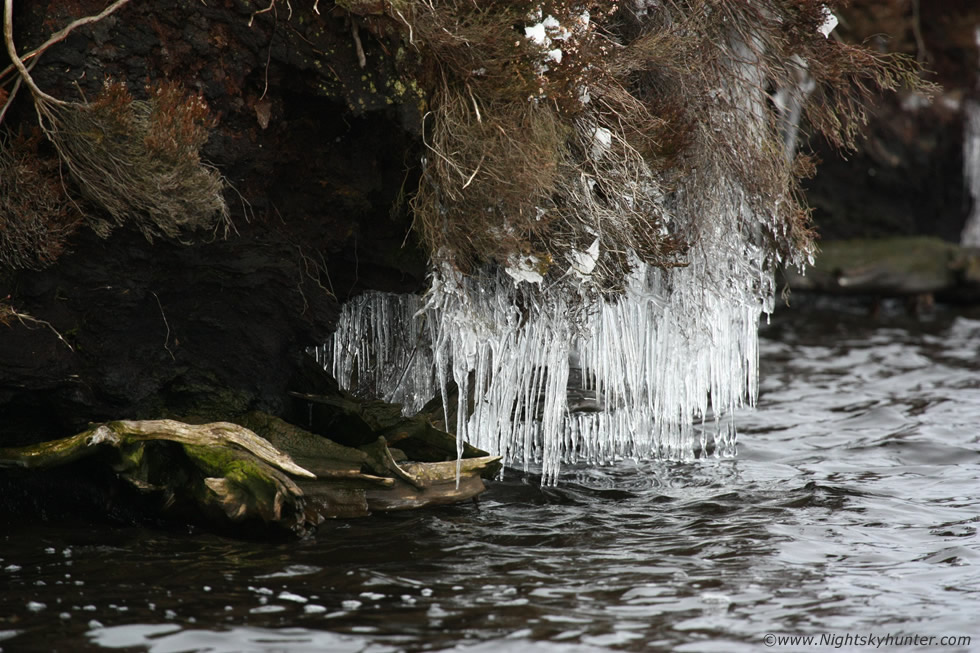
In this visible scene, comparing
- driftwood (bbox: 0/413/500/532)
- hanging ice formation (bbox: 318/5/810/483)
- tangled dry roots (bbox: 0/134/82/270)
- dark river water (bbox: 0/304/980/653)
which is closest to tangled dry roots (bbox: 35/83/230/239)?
tangled dry roots (bbox: 0/134/82/270)

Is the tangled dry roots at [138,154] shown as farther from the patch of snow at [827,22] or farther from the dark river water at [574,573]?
the patch of snow at [827,22]

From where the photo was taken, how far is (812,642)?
4684mm

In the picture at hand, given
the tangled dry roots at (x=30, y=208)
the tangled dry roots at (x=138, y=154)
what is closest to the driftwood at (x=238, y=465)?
the tangled dry roots at (x=30, y=208)

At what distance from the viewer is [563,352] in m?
7.13

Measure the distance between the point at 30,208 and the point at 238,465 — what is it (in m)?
1.85

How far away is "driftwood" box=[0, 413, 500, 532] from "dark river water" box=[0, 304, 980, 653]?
18cm

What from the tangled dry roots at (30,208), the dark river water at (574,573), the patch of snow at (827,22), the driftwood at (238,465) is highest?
the patch of snow at (827,22)

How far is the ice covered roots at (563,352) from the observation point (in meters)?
6.92

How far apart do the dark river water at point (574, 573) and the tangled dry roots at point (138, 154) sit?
1923mm

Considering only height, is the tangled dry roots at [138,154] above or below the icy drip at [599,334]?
above

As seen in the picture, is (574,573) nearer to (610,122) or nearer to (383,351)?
(383,351)

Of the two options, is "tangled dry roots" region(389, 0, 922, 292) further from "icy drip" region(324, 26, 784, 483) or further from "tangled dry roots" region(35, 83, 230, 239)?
"tangled dry roots" region(35, 83, 230, 239)

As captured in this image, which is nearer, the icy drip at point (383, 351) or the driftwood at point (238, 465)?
the driftwood at point (238, 465)

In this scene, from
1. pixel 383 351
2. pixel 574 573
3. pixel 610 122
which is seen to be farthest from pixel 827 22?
pixel 574 573
